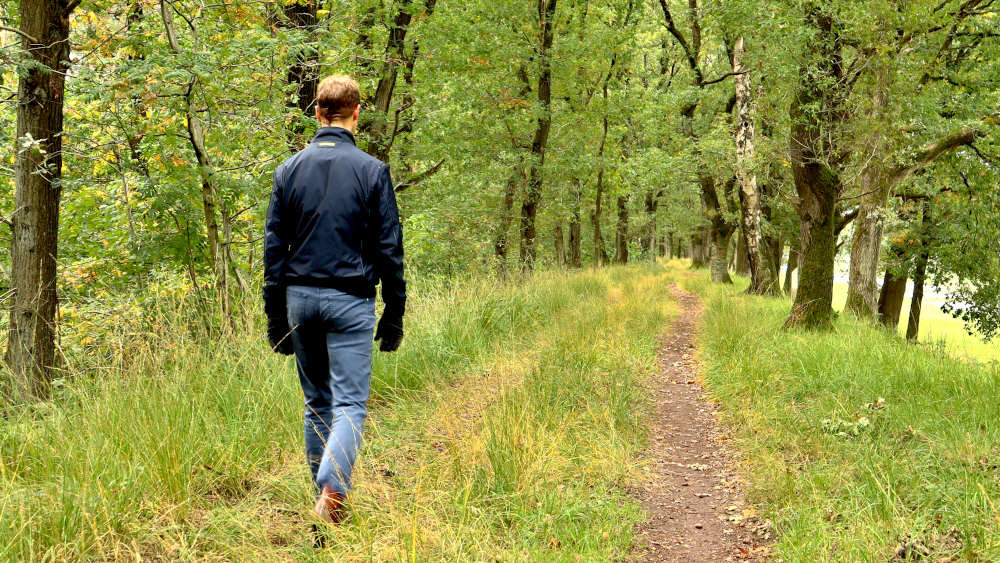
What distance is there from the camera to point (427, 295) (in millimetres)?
8328

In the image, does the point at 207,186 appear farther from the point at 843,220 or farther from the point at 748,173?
the point at 843,220

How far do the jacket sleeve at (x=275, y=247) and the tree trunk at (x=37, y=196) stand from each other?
132 inches

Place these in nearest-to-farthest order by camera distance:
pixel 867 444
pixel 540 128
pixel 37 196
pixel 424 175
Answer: pixel 867 444 < pixel 37 196 < pixel 424 175 < pixel 540 128

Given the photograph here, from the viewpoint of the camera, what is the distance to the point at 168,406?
12.0ft

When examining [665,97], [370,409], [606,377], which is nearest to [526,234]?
[665,97]

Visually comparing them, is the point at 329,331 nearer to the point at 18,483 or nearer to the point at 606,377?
the point at 18,483

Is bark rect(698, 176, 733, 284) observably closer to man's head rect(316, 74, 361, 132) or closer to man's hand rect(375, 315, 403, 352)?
man's hand rect(375, 315, 403, 352)

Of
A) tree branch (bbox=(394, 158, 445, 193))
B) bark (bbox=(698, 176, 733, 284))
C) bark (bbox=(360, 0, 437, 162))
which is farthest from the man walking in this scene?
bark (bbox=(698, 176, 733, 284))

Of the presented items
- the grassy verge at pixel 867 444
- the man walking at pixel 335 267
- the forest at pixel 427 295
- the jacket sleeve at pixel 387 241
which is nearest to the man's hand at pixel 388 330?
the man walking at pixel 335 267

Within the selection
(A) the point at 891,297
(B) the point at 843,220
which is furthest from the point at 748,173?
(A) the point at 891,297

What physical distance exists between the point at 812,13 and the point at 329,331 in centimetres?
861

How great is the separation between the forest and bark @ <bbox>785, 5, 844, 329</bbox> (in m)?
0.04

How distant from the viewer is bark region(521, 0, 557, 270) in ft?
47.9

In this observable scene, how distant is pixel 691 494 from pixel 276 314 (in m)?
3.04
